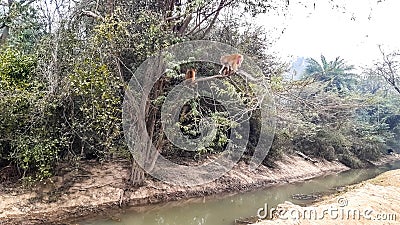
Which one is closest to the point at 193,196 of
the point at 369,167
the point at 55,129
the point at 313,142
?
the point at 55,129

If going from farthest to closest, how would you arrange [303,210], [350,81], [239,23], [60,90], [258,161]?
1. [350,81]
2. [258,161]
3. [239,23]
4. [60,90]
5. [303,210]

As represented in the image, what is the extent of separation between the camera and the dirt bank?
6.65 meters

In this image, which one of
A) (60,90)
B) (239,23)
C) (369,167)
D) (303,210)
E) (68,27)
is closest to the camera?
(303,210)

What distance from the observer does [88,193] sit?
7812mm

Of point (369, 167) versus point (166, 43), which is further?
point (369, 167)

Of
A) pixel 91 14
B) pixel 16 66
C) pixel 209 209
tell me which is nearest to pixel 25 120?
pixel 16 66

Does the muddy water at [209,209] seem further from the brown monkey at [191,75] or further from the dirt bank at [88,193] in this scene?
the brown monkey at [191,75]

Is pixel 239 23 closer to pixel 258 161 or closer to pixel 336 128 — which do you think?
pixel 258 161

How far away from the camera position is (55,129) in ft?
23.6

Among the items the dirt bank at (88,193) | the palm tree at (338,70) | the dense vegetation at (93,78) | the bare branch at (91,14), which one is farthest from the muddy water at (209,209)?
the palm tree at (338,70)

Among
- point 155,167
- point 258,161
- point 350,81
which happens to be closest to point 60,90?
point 155,167

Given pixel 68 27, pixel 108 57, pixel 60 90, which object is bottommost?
pixel 60 90

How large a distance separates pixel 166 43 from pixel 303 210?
4.00m

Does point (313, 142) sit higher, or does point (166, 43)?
point (166, 43)
